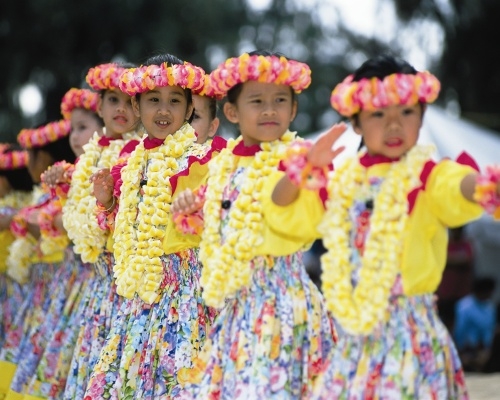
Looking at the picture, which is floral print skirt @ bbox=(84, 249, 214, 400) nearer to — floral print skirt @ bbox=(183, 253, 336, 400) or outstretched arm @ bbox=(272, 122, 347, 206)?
floral print skirt @ bbox=(183, 253, 336, 400)

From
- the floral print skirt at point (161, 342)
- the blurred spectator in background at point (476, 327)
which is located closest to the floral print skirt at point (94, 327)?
the floral print skirt at point (161, 342)

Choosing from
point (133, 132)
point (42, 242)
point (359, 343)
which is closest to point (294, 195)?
point (359, 343)

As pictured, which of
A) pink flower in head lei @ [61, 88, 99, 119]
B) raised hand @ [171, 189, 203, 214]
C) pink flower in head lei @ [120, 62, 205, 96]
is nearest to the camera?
raised hand @ [171, 189, 203, 214]

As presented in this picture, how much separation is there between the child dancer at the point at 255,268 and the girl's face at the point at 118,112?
1898 mm

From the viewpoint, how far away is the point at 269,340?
4574 millimetres

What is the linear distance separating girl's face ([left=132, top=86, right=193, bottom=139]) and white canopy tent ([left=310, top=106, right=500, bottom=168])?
17.8 feet

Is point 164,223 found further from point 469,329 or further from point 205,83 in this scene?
point 469,329

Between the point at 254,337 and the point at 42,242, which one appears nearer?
the point at 254,337

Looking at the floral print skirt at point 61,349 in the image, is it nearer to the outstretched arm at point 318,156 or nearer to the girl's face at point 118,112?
the girl's face at point 118,112

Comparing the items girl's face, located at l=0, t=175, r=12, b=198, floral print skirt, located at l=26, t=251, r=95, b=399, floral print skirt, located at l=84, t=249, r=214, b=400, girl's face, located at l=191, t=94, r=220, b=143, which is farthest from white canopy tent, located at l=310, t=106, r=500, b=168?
floral print skirt, located at l=84, t=249, r=214, b=400

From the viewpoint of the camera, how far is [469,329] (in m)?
11.6

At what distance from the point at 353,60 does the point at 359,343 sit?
19.4 m

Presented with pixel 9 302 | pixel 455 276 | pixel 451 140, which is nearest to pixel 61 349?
pixel 9 302

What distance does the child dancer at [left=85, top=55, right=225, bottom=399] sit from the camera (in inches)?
220
